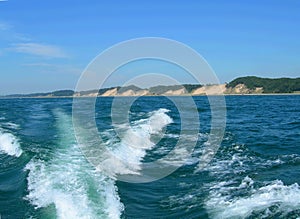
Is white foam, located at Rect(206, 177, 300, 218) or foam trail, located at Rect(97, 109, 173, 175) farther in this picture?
foam trail, located at Rect(97, 109, 173, 175)

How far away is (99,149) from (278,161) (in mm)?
7912

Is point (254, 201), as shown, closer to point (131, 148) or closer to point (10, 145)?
point (131, 148)

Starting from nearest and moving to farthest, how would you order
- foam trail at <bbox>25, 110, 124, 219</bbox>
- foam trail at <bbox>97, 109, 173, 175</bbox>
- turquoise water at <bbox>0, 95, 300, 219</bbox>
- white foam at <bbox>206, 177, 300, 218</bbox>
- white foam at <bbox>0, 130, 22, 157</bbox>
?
white foam at <bbox>206, 177, 300, 218</bbox> < foam trail at <bbox>25, 110, 124, 219</bbox> < turquoise water at <bbox>0, 95, 300, 219</bbox> < foam trail at <bbox>97, 109, 173, 175</bbox> < white foam at <bbox>0, 130, 22, 157</bbox>

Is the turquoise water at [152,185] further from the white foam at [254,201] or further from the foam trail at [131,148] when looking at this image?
the foam trail at [131,148]

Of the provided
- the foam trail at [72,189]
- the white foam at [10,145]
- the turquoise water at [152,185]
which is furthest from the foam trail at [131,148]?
the white foam at [10,145]

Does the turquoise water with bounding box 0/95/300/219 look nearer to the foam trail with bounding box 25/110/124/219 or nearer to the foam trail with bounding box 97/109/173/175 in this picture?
the foam trail with bounding box 25/110/124/219

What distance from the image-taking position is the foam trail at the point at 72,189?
9602mm

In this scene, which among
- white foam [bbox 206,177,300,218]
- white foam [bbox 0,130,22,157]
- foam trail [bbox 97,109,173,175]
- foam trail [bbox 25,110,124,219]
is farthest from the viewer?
white foam [bbox 0,130,22,157]

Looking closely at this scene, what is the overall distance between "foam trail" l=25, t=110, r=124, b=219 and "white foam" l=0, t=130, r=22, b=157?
2.63 m

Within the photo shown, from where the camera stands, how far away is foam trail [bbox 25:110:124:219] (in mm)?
9602

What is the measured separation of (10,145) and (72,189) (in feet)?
29.5

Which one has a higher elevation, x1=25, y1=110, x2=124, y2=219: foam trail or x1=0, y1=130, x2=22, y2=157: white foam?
x1=0, y1=130, x2=22, y2=157: white foam

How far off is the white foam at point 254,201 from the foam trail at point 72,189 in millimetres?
2629

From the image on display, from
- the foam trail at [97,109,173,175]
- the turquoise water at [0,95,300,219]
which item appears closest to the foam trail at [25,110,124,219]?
the turquoise water at [0,95,300,219]
